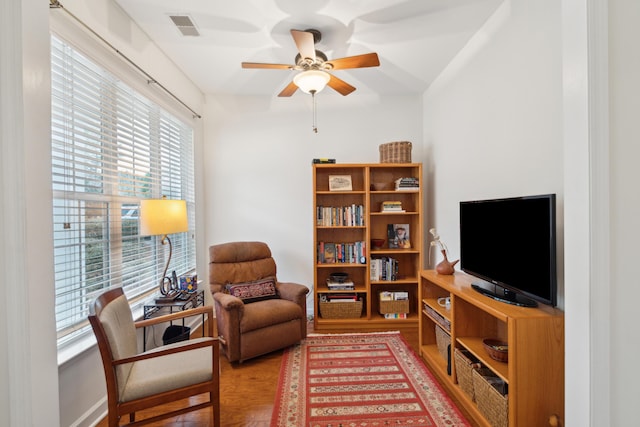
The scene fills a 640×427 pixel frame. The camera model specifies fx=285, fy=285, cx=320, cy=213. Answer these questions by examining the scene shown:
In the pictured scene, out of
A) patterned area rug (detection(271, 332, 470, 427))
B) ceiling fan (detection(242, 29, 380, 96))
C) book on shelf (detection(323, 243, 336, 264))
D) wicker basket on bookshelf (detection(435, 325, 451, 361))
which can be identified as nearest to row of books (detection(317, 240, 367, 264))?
book on shelf (detection(323, 243, 336, 264))

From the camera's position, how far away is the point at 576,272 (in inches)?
41.6

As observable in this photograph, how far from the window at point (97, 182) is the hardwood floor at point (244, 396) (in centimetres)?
90

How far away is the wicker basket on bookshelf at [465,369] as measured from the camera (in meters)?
1.84

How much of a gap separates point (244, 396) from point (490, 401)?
1.60 meters

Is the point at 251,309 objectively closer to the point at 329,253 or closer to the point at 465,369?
the point at 329,253

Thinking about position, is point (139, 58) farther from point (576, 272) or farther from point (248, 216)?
point (576, 272)

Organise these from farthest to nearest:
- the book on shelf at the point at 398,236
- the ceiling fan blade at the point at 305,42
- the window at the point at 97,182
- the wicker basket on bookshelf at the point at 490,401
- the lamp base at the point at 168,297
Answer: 1. the book on shelf at the point at 398,236
2. the lamp base at the point at 168,297
3. the ceiling fan blade at the point at 305,42
4. the window at the point at 97,182
5. the wicker basket on bookshelf at the point at 490,401

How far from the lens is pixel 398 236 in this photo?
3.54 m

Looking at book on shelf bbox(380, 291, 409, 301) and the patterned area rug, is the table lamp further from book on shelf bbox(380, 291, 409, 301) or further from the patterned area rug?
book on shelf bbox(380, 291, 409, 301)

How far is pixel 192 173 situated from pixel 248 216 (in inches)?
32.8

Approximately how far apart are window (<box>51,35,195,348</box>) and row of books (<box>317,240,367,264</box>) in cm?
169

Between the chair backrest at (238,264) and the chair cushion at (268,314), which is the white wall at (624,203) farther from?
the chair backrest at (238,264)

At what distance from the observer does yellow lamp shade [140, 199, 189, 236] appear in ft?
6.88

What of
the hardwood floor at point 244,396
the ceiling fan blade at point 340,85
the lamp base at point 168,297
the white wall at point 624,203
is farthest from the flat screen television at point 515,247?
the lamp base at point 168,297
